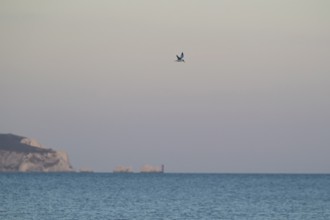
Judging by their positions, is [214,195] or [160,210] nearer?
[160,210]

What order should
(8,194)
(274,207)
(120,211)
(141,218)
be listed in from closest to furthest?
(141,218), (120,211), (274,207), (8,194)

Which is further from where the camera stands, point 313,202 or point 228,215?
point 313,202

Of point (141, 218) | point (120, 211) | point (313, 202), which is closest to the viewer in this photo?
point (141, 218)

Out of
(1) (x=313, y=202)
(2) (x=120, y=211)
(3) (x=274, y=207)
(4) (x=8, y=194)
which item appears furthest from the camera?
(4) (x=8, y=194)

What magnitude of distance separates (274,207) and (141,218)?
63.8 feet

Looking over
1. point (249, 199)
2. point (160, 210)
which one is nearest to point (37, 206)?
point (160, 210)

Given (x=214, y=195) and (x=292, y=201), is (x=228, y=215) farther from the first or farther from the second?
(x=214, y=195)

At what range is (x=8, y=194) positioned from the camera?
109312 mm

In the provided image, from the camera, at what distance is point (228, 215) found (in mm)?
82125

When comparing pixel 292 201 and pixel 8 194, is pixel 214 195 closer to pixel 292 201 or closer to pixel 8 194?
pixel 292 201

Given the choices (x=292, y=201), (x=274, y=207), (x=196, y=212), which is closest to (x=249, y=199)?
(x=292, y=201)

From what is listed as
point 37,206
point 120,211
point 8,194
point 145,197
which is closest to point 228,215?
point 120,211

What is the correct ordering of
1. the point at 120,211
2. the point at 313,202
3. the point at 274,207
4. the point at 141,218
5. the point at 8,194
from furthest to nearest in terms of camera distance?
the point at 8,194 < the point at 313,202 < the point at 274,207 < the point at 120,211 < the point at 141,218

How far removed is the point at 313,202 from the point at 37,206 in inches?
1187
